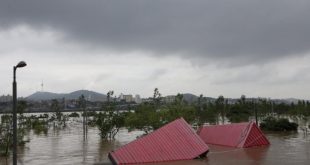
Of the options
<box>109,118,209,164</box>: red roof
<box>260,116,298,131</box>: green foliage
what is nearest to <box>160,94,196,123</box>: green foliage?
<box>109,118,209,164</box>: red roof

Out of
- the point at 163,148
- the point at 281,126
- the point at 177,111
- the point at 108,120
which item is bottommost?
the point at 163,148

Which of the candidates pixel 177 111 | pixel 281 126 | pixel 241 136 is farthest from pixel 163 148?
pixel 281 126

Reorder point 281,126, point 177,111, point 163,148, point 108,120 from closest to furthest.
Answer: point 163,148, point 177,111, point 108,120, point 281,126

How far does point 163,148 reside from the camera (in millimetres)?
27188

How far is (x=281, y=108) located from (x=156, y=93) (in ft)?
163

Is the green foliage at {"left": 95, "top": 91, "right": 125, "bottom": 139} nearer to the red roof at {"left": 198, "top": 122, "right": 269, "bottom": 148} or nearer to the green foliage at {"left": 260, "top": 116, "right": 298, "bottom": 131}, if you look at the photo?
the red roof at {"left": 198, "top": 122, "right": 269, "bottom": 148}

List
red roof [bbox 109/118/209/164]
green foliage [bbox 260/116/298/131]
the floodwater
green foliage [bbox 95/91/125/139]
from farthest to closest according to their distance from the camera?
green foliage [bbox 260/116/298/131] < green foliage [bbox 95/91/125/139] < red roof [bbox 109/118/209/164] < the floodwater

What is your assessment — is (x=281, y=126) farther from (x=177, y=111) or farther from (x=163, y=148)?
(x=163, y=148)

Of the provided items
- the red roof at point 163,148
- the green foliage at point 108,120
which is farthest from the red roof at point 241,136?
the green foliage at point 108,120

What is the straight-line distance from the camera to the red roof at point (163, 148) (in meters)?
26.5

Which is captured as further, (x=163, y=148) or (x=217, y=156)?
(x=217, y=156)

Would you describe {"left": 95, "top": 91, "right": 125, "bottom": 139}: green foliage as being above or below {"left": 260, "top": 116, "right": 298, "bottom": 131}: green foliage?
above

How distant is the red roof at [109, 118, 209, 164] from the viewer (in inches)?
1043

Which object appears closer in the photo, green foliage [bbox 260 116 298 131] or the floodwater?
the floodwater
